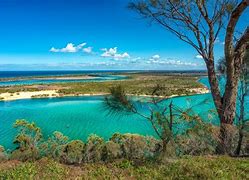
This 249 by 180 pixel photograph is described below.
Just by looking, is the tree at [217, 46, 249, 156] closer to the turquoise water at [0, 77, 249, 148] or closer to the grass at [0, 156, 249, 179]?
the grass at [0, 156, 249, 179]

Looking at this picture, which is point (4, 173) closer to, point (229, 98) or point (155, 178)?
point (155, 178)

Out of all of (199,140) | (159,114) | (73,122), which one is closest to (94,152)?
(199,140)

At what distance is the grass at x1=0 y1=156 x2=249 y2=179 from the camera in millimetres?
5555

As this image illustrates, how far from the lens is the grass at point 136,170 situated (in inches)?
219

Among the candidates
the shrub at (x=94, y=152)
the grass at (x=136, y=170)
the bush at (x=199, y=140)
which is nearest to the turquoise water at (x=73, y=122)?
the shrub at (x=94, y=152)

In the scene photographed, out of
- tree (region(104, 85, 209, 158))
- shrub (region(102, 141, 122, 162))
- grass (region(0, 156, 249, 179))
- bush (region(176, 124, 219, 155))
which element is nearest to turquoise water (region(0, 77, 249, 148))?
Result: shrub (region(102, 141, 122, 162))

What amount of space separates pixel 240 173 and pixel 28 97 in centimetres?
5007

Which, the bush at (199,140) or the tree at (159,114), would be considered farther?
the bush at (199,140)

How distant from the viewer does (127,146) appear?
9156 millimetres

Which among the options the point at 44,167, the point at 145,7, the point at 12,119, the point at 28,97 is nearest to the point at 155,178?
the point at 44,167

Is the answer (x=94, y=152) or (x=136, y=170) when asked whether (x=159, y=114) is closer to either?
(x=136, y=170)

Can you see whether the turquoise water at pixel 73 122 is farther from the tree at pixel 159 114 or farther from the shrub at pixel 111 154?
the tree at pixel 159 114

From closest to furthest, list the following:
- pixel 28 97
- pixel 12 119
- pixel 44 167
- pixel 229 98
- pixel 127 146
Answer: pixel 44 167, pixel 229 98, pixel 127 146, pixel 12 119, pixel 28 97

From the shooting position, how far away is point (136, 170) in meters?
5.88
